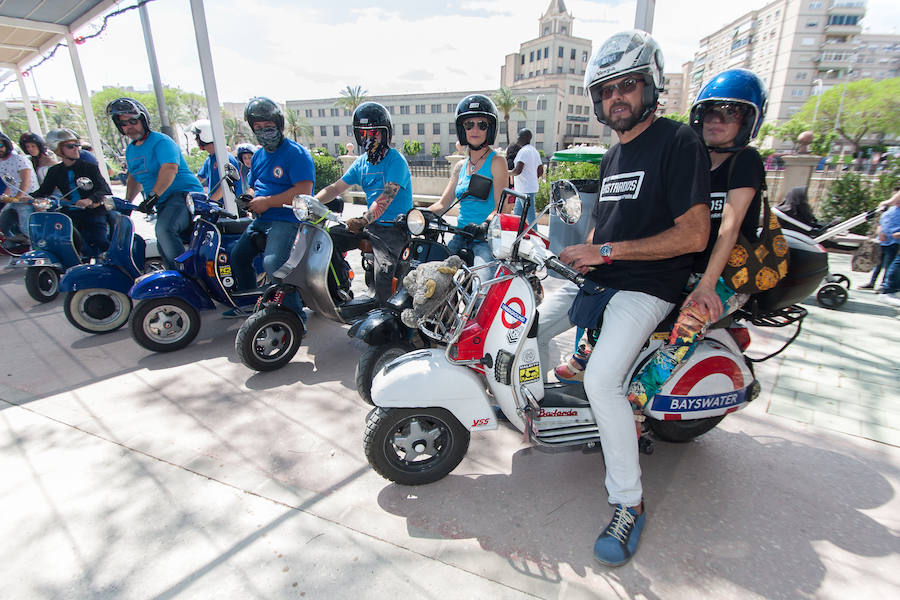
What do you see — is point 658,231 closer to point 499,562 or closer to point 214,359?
point 499,562

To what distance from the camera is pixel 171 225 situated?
4324 millimetres

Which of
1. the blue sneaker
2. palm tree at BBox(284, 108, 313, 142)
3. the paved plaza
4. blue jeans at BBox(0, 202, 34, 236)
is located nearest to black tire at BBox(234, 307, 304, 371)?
the paved plaza

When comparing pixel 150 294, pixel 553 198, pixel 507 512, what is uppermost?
pixel 553 198

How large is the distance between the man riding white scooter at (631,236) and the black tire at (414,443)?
74cm

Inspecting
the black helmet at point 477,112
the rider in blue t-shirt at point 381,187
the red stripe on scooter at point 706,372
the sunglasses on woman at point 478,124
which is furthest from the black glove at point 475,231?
the red stripe on scooter at point 706,372

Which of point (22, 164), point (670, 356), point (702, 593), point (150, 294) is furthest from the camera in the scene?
point (22, 164)

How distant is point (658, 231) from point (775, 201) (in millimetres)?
9202

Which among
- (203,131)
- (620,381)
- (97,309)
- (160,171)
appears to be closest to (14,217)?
(203,131)

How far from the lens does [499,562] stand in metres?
1.87

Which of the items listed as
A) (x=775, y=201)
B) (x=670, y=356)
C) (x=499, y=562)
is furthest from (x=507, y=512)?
(x=775, y=201)

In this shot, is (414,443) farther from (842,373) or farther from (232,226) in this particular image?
(842,373)

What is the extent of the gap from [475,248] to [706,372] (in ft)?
6.02

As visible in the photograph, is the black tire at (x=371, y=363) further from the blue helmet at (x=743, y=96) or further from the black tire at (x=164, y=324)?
the blue helmet at (x=743, y=96)

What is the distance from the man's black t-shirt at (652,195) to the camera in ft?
5.73
